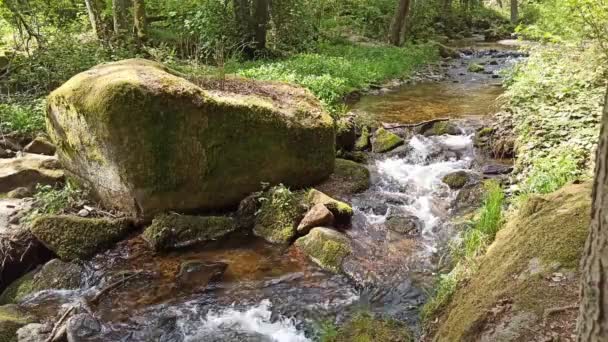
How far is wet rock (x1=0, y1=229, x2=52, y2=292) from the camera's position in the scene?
19.7 ft

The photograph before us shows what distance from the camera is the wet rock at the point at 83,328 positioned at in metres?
Answer: 4.78

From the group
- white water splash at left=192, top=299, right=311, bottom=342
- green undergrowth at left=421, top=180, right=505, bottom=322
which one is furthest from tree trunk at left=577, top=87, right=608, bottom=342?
white water splash at left=192, top=299, right=311, bottom=342

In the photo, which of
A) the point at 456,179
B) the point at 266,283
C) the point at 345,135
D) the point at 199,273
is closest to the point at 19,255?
the point at 199,273

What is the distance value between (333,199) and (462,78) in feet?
36.6

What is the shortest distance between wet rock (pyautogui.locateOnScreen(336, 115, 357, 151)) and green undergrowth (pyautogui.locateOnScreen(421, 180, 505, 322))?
3966mm

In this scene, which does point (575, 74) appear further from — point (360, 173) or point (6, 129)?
point (6, 129)

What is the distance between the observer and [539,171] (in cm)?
628

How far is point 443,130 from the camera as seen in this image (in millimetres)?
10023

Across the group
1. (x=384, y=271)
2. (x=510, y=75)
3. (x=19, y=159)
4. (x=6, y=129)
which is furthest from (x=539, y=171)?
(x=6, y=129)

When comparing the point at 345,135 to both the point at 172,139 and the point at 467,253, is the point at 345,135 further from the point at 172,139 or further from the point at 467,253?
the point at 467,253

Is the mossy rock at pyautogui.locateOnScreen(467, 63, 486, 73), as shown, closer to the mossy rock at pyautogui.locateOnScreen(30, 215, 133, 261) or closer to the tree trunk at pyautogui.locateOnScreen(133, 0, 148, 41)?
the tree trunk at pyautogui.locateOnScreen(133, 0, 148, 41)

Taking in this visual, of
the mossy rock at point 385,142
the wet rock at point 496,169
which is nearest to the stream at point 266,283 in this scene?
the wet rock at point 496,169

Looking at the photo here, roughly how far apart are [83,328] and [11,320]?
0.69 m

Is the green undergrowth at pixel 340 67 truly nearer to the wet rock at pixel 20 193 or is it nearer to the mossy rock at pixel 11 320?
the wet rock at pixel 20 193
